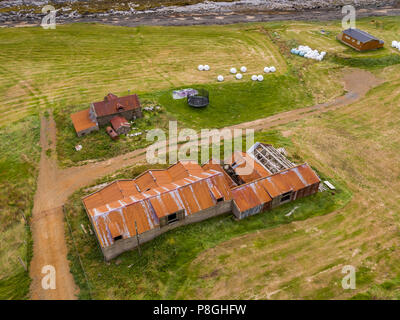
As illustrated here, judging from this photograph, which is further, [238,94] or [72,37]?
[72,37]

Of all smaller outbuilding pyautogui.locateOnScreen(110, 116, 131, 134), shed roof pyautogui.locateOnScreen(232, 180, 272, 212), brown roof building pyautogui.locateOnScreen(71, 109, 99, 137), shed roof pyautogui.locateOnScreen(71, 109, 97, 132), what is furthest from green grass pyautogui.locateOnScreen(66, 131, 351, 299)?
shed roof pyautogui.locateOnScreen(71, 109, 97, 132)

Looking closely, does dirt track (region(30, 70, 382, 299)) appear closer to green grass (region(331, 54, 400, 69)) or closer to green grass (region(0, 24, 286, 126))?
green grass (region(0, 24, 286, 126))

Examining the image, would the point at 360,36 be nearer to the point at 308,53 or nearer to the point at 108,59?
the point at 308,53

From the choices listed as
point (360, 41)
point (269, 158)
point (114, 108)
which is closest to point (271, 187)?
point (269, 158)

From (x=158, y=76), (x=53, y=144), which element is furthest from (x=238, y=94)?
(x=53, y=144)

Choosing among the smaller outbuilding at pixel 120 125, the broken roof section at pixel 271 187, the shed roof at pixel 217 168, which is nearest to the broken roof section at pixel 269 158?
the broken roof section at pixel 271 187

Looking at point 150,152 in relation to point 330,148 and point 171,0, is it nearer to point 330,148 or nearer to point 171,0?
point 330,148

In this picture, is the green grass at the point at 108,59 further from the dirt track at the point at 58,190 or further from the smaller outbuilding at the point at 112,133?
the smaller outbuilding at the point at 112,133
